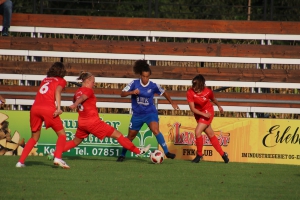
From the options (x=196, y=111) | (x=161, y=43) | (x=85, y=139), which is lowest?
(x=85, y=139)

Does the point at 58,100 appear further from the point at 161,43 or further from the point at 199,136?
the point at 161,43

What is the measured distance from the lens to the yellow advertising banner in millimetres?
14828

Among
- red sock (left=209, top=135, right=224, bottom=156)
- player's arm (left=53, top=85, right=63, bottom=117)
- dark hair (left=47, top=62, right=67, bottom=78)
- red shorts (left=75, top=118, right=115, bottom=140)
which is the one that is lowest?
red sock (left=209, top=135, right=224, bottom=156)

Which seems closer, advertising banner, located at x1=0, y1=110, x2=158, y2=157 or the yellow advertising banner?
the yellow advertising banner

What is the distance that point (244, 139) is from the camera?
14.9 meters

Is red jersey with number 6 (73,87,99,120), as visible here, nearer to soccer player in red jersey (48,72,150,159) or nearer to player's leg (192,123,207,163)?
soccer player in red jersey (48,72,150,159)

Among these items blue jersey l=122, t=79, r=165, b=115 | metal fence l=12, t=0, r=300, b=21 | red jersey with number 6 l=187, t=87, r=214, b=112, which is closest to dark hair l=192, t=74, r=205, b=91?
red jersey with number 6 l=187, t=87, r=214, b=112

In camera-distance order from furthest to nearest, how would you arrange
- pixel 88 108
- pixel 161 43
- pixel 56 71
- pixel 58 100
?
1. pixel 161 43
2. pixel 88 108
3. pixel 56 71
4. pixel 58 100

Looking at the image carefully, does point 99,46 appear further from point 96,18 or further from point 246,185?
point 246,185

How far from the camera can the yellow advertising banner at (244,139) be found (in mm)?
14828

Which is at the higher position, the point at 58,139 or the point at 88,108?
the point at 88,108

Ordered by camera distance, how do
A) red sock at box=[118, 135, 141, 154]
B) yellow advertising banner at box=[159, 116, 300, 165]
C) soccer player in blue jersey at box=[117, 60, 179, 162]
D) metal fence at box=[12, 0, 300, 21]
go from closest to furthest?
red sock at box=[118, 135, 141, 154]
soccer player in blue jersey at box=[117, 60, 179, 162]
yellow advertising banner at box=[159, 116, 300, 165]
metal fence at box=[12, 0, 300, 21]

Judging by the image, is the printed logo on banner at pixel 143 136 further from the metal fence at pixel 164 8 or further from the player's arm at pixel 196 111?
the metal fence at pixel 164 8

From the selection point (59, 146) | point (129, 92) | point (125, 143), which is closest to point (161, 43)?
point (129, 92)
